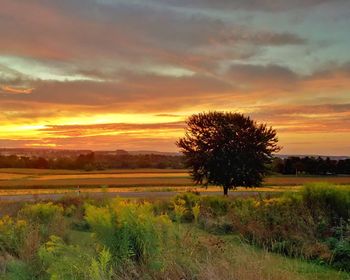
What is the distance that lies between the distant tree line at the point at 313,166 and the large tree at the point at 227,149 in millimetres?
35979

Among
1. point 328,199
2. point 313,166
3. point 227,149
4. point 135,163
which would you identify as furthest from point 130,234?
point 135,163

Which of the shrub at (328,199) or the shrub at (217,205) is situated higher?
the shrub at (328,199)

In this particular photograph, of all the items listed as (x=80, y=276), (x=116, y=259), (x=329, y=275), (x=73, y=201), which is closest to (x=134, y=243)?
(x=116, y=259)

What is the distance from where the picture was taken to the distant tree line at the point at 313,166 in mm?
74500

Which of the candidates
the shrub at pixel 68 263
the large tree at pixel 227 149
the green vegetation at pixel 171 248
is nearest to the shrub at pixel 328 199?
the green vegetation at pixel 171 248

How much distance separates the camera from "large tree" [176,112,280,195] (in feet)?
125

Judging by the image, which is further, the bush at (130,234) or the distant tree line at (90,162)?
the distant tree line at (90,162)

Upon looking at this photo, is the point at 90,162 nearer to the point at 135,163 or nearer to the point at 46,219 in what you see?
the point at 135,163

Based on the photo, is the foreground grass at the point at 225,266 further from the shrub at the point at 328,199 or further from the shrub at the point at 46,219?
the shrub at the point at 328,199

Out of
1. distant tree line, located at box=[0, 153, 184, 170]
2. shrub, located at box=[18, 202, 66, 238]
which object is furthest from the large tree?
distant tree line, located at box=[0, 153, 184, 170]

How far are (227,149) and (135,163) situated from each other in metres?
58.4

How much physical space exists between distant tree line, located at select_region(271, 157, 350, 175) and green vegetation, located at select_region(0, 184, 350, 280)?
2375 inches

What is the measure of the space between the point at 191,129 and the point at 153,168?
182 feet

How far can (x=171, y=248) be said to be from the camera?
8.89 m
